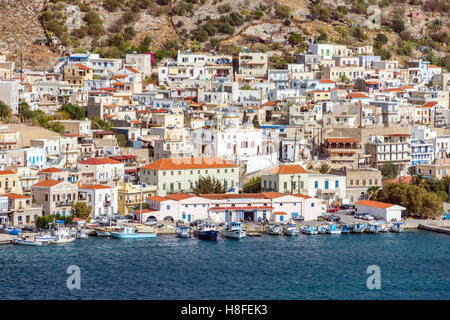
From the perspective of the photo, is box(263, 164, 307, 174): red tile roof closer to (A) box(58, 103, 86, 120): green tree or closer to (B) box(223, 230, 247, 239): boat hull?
(B) box(223, 230, 247, 239): boat hull

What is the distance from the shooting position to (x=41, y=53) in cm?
8169

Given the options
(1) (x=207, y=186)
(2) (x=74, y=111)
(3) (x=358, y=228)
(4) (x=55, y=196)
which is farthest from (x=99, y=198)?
(2) (x=74, y=111)

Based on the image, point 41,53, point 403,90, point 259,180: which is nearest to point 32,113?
point 259,180

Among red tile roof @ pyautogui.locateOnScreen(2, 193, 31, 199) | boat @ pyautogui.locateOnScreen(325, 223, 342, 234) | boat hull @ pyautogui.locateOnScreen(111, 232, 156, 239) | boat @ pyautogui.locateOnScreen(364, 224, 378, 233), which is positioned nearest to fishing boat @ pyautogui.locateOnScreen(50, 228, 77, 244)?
boat hull @ pyautogui.locateOnScreen(111, 232, 156, 239)

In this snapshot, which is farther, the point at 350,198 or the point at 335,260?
the point at 350,198

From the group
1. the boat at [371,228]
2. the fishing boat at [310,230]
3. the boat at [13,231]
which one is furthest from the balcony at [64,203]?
the boat at [371,228]

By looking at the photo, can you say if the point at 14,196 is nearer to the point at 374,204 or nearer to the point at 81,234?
the point at 81,234

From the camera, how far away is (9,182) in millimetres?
46562

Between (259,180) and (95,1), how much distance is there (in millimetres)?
41478

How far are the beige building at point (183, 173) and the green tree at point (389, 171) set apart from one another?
8.98 metres

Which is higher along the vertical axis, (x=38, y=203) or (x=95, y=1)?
(x=95, y=1)

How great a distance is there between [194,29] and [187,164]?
3859 cm

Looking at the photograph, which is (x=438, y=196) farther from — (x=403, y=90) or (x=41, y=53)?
(x=41, y=53)

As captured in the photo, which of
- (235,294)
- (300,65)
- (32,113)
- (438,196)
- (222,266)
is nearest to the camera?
(235,294)
